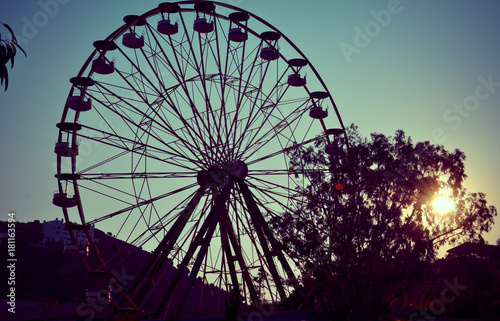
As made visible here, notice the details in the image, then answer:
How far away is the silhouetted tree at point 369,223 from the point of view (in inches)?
1107

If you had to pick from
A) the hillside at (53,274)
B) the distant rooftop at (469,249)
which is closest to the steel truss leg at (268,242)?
the distant rooftop at (469,249)

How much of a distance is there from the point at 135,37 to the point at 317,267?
1287cm

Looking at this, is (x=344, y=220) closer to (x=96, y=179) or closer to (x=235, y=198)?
(x=235, y=198)

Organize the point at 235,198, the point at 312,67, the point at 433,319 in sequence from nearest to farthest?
the point at 235,198 → the point at 312,67 → the point at 433,319

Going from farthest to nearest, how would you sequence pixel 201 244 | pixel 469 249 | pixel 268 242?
pixel 469 249 < pixel 268 242 < pixel 201 244

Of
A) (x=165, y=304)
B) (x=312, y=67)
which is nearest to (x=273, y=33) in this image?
(x=312, y=67)

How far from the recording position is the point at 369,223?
94.5ft

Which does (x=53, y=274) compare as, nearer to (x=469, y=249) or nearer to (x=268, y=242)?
(x=268, y=242)

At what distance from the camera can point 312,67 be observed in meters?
34.1

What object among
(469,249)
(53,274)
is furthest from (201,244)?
(53,274)

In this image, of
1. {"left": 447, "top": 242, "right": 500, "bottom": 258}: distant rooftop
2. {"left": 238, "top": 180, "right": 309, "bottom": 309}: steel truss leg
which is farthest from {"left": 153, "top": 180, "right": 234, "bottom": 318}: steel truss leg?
{"left": 447, "top": 242, "right": 500, "bottom": 258}: distant rooftop

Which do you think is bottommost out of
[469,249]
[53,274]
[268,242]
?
[268,242]

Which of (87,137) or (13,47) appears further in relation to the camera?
(87,137)

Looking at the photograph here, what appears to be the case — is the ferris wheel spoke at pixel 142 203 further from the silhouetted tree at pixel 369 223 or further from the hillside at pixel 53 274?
the hillside at pixel 53 274
